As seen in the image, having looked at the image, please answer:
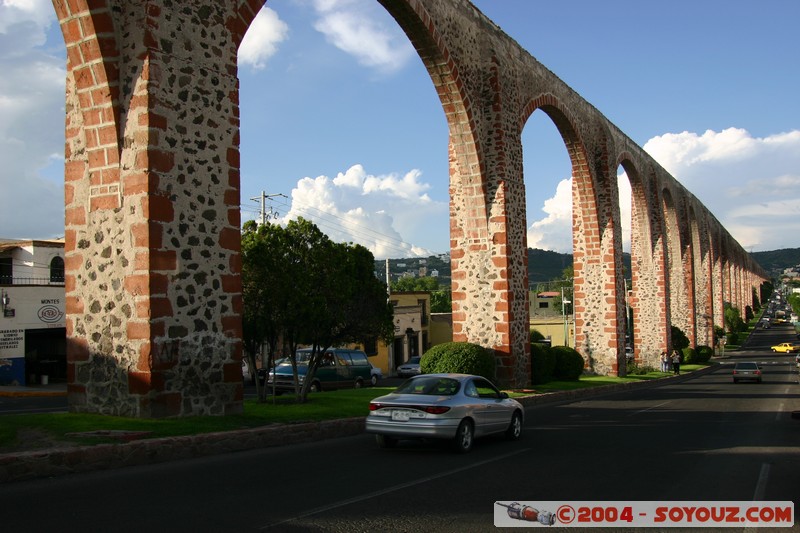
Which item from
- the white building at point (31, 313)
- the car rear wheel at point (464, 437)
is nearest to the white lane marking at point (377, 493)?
the car rear wheel at point (464, 437)

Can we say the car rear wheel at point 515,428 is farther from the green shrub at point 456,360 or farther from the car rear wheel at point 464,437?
the green shrub at point 456,360

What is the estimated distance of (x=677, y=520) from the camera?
674 centimetres

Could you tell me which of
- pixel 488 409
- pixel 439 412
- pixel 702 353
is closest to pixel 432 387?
pixel 439 412

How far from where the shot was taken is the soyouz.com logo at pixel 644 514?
664 cm

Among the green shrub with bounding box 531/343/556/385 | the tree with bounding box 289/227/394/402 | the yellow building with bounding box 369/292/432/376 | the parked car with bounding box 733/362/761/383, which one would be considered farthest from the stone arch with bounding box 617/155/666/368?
the tree with bounding box 289/227/394/402

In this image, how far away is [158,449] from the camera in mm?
9266

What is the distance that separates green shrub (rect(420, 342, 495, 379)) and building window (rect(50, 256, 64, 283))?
26.5 m

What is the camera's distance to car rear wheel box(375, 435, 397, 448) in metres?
11.2

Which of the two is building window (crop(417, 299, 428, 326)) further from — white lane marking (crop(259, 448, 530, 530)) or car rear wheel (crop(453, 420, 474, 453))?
white lane marking (crop(259, 448, 530, 530))

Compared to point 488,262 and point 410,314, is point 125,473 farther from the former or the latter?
point 410,314

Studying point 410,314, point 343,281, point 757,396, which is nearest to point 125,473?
point 343,281

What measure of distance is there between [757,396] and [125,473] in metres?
22.5

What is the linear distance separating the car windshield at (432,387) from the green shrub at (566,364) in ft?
49.7

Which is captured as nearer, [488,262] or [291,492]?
[291,492]
